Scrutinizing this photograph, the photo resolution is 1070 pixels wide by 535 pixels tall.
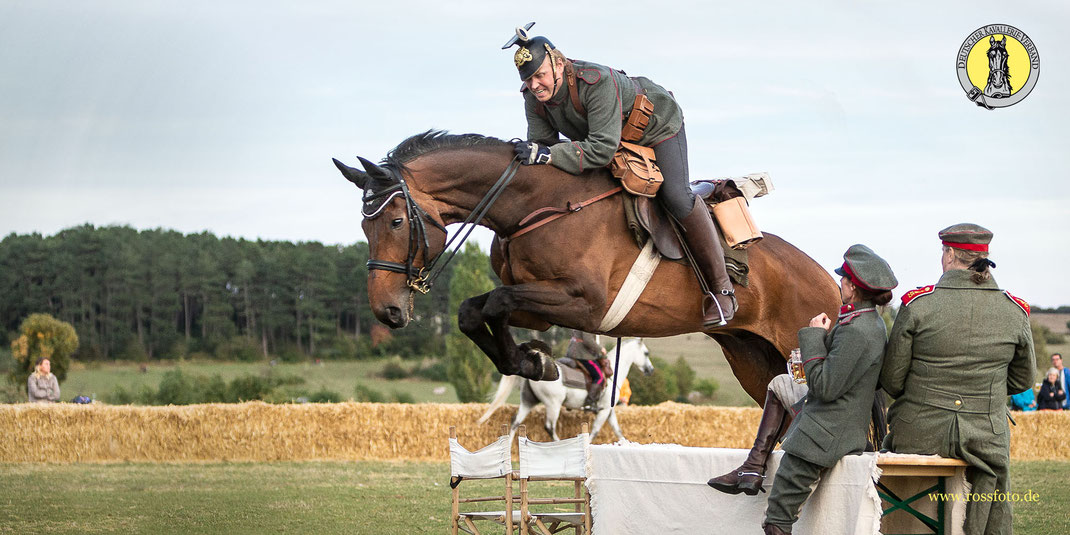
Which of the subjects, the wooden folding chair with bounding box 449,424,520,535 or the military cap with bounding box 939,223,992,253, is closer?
the military cap with bounding box 939,223,992,253

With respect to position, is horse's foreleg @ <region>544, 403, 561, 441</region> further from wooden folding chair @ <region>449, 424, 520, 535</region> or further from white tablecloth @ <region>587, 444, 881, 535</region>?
white tablecloth @ <region>587, 444, 881, 535</region>

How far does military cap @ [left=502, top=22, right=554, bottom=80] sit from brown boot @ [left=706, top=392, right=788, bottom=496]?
2189 millimetres

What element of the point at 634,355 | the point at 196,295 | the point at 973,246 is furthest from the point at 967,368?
the point at 196,295

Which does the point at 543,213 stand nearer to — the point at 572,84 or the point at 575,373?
the point at 572,84

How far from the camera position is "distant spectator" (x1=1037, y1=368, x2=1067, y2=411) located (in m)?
16.5

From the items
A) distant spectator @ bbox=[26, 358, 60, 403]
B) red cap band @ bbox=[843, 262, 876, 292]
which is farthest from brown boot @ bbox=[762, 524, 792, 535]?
distant spectator @ bbox=[26, 358, 60, 403]

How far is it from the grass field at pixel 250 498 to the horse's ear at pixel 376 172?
12.5 feet

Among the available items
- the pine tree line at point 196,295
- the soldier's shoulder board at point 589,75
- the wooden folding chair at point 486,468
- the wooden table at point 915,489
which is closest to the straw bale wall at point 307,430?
the wooden folding chair at point 486,468

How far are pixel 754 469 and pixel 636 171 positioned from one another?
1851mm

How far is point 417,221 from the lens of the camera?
518cm

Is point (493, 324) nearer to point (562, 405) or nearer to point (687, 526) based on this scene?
point (687, 526)

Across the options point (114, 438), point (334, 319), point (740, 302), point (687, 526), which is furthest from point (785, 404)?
point (334, 319)

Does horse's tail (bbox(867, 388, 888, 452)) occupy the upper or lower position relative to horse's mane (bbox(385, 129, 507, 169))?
lower

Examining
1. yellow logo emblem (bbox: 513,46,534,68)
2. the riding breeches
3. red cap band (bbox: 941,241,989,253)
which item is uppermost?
yellow logo emblem (bbox: 513,46,534,68)
